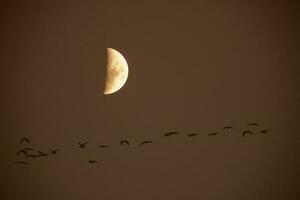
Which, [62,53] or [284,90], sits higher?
[62,53]

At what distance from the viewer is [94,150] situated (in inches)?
108

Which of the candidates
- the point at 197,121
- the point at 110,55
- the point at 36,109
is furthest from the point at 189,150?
the point at 36,109

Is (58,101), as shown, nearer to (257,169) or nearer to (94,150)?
(94,150)

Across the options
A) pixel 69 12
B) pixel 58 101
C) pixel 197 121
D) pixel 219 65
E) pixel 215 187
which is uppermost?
pixel 69 12

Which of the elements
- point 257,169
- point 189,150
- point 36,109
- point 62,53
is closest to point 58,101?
point 36,109

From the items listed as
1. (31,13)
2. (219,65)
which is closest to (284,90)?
(219,65)

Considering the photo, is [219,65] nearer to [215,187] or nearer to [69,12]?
[215,187]

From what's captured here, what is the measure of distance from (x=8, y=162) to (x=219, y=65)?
5.36 ft

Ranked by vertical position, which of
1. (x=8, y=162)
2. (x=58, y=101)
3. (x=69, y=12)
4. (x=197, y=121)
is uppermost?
(x=69, y=12)

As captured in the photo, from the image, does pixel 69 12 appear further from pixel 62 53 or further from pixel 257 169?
pixel 257 169

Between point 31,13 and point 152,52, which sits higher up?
point 31,13

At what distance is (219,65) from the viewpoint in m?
2.80

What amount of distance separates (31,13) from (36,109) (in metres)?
0.69

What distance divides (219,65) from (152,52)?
49cm
